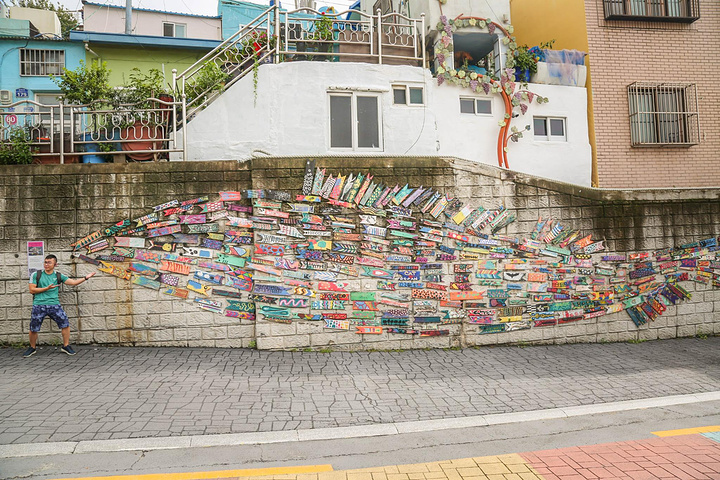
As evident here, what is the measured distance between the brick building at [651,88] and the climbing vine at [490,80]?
74.7 inches

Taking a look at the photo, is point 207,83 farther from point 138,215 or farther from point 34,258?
point 34,258

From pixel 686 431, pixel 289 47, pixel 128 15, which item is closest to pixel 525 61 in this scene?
pixel 289 47

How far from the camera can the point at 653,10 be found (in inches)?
500

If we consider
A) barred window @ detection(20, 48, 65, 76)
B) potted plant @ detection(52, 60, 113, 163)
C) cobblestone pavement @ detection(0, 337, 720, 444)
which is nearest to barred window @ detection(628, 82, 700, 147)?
cobblestone pavement @ detection(0, 337, 720, 444)

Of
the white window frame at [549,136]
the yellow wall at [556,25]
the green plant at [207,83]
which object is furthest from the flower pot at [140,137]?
the yellow wall at [556,25]

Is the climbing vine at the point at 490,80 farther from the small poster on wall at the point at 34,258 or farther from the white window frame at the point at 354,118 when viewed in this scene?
the small poster on wall at the point at 34,258

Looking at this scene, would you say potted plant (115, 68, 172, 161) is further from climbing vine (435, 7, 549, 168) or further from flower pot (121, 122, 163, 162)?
climbing vine (435, 7, 549, 168)

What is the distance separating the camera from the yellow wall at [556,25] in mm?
12406

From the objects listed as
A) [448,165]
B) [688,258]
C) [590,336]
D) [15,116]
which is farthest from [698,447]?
[15,116]

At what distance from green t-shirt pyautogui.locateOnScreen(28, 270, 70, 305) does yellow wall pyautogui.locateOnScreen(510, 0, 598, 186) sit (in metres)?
11.5

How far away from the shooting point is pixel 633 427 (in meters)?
5.37

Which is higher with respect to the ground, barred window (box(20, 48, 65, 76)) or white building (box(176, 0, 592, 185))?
barred window (box(20, 48, 65, 76))

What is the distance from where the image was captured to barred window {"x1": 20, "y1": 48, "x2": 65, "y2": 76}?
56.1ft

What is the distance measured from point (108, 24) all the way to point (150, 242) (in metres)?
16.5
